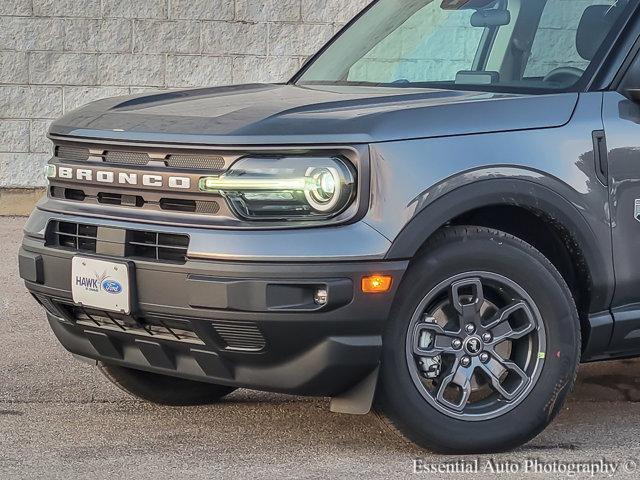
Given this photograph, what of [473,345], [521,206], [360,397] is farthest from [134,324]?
[521,206]

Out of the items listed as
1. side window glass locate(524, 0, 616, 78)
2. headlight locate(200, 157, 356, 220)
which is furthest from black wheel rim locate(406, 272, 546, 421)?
side window glass locate(524, 0, 616, 78)

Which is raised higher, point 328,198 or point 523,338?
point 328,198

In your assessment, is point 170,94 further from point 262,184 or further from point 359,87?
point 262,184

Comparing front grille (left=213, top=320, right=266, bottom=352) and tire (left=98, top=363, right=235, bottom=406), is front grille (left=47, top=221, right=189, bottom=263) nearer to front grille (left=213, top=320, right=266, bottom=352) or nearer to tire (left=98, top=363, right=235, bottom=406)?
front grille (left=213, top=320, right=266, bottom=352)

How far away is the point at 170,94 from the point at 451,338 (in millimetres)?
1472

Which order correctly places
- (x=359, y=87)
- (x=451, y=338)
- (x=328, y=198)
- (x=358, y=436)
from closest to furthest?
(x=328, y=198)
(x=451, y=338)
(x=358, y=436)
(x=359, y=87)

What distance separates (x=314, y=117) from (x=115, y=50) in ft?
21.1

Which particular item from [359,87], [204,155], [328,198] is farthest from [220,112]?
[359,87]

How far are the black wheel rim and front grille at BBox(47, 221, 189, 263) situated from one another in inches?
30.5

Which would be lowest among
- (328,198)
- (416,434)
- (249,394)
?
(249,394)

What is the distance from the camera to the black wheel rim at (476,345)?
4242 mm

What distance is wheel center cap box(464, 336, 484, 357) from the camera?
4301 mm

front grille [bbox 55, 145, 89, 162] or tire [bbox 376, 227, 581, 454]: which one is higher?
front grille [bbox 55, 145, 89, 162]

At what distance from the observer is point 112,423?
4836 millimetres
